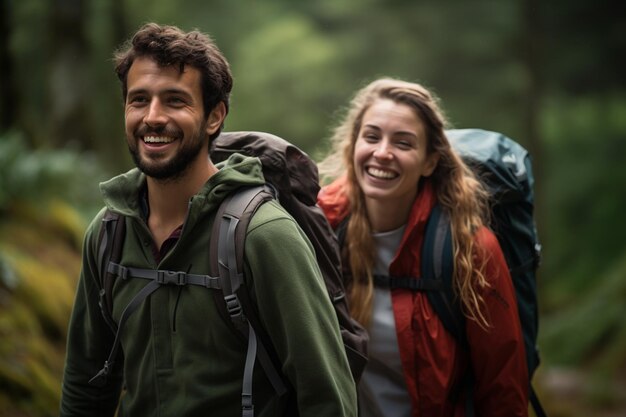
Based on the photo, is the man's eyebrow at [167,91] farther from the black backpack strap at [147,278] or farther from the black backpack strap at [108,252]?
the black backpack strap at [147,278]

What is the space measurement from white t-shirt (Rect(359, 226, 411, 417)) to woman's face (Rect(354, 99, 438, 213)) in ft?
1.94

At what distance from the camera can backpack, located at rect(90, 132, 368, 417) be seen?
2576mm

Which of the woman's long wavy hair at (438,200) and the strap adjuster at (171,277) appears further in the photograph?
the woman's long wavy hair at (438,200)

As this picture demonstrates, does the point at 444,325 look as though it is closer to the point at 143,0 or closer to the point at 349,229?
the point at 349,229

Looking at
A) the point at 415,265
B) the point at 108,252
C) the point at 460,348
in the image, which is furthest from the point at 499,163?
the point at 108,252

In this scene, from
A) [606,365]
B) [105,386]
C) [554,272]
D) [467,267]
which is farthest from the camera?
[554,272]

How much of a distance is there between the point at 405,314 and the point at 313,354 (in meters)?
1.28

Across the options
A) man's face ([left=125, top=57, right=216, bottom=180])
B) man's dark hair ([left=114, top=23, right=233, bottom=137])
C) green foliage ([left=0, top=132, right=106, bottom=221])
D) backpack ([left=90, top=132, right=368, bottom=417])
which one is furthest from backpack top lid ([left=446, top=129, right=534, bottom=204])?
green foliage ([left=0, top=132, right=106, bottom=221])

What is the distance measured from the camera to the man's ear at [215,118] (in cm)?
283

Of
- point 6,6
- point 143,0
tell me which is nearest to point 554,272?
point 143,0

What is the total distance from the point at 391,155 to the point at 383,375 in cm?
115

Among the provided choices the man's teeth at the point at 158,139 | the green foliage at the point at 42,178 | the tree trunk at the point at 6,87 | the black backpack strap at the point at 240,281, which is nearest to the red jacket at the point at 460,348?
the black backpack strap at the point at 240,281

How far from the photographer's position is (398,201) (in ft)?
13.5

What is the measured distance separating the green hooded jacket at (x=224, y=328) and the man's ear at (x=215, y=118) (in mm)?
161
